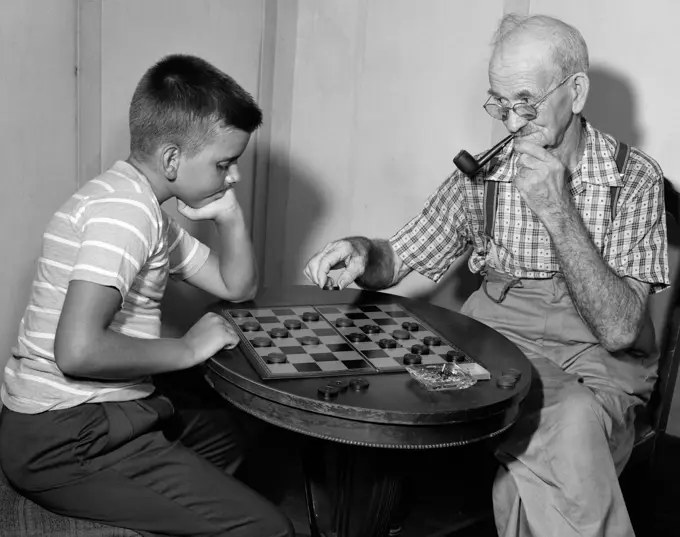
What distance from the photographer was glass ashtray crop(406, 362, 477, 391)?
188cm

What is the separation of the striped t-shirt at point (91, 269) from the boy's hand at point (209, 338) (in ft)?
0.44

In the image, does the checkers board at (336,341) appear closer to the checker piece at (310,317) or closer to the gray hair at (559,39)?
the checker piece at (310,317)

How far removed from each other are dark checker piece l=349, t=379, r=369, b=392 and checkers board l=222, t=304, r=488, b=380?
0.07 m

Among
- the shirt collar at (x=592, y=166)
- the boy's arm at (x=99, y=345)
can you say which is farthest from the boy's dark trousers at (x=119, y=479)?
the shirt collar at (x=592, y=166)

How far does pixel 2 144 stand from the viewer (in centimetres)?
254

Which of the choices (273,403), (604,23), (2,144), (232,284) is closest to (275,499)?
(232,284)

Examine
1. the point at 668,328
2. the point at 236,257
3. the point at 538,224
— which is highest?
the point at 538,224

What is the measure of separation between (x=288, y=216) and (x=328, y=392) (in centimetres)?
203

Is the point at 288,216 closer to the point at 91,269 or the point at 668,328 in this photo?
the point at 668,328

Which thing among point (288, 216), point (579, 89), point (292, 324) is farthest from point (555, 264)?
point (288, 216)

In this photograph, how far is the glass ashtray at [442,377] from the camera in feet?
6.17

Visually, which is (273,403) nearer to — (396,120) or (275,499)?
(275,499)

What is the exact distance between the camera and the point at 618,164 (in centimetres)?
248

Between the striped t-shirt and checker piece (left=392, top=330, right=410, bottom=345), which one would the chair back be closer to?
checker piece (left=392, top=330, right=410, bottom=345)
